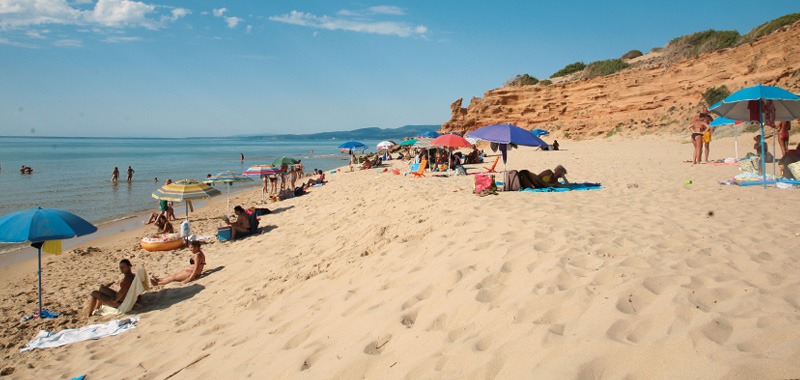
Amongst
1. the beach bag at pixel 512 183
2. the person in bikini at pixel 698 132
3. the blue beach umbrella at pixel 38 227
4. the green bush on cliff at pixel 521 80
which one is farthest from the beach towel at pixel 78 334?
the green bush on cliff at pixel 521 80

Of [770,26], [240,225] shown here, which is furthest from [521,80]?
[240,225]

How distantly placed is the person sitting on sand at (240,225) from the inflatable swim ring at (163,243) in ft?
3.96

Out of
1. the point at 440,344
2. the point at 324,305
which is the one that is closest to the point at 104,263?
the point at 324,305

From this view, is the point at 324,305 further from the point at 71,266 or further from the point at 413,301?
the point at 71,266

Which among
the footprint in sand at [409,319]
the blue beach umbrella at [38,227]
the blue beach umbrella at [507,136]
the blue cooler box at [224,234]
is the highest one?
the blue beach umbrella at [507,136]

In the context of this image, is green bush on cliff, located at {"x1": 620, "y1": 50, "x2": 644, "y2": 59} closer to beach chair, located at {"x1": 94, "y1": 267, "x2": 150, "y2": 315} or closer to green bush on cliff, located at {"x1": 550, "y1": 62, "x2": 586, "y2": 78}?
green bush on cliff, located at {"x1": 550, "y1": 62, "x2": 586, "y2": 78}

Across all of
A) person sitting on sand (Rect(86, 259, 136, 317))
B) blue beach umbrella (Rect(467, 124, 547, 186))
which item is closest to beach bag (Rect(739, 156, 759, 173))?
blue beach umbrella (Rect(467, 124, 547, 186))

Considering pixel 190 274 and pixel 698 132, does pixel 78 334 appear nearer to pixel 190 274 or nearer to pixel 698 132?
pixel 190 274

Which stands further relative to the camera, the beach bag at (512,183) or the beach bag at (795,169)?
the beach bag at (512,183)

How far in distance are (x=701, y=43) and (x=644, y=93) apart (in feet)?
18.9

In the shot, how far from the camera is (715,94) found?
24.2 meters

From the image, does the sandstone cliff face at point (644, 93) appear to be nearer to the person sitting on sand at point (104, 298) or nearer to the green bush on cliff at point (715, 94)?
the green bush on cliff at point (715, 94)

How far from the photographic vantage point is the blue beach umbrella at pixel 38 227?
5691 mm

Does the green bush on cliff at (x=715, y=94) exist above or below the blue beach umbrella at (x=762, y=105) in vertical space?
above
